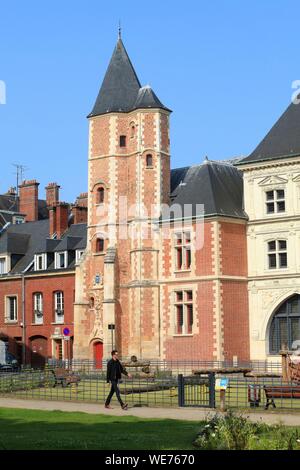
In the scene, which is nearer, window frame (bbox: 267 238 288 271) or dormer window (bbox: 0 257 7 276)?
window frame (bbox: 267 238 288 271)

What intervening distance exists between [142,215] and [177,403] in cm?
2369

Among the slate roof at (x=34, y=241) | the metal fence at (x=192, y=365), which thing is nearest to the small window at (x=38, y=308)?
the slate roof at (x=34, y=241)

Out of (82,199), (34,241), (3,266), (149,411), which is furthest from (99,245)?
(149,411)

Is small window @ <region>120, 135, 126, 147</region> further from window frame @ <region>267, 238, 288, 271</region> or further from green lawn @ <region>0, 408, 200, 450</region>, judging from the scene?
green lawn @ <region>0, 408, 200, 450</region>

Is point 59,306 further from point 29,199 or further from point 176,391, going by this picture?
point 176,391

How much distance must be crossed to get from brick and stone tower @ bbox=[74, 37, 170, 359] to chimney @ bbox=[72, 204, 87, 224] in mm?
10723

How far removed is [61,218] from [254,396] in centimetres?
3848

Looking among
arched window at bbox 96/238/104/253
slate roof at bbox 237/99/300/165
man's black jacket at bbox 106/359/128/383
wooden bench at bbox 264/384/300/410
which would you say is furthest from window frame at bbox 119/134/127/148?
wooden bench at bbox 264/384/300/410

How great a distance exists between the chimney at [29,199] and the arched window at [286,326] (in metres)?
28.4

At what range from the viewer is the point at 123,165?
5009 centimetres

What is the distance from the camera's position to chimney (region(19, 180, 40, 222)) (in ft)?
222

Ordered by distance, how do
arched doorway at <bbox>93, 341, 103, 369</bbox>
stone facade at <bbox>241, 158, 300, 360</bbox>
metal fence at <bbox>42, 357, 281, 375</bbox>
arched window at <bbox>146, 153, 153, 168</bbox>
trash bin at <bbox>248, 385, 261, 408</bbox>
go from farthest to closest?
arched doorway at <bbox>93, 341, 103, 369</bbox>
arched window at <bbox>146, 153, 153, 168</bbox>
stone facade at <bbox>241, 158, 300, 360</bbox>
metal fence at <bbox>42, 357, 281, 375</bbox>
trash bin at <bbox>248, 385, 261, 408</bbox>

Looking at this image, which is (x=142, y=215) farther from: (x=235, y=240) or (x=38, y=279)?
(x=38, y=279)
